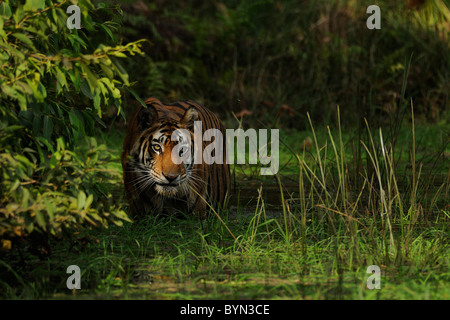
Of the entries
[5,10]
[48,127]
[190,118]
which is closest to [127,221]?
[190,118]

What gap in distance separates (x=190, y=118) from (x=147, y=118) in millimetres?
295

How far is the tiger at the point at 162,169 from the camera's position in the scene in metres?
5.06

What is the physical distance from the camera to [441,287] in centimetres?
363

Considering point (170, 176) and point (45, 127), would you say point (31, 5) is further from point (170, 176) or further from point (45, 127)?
point (170, 176)

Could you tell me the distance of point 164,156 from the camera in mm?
5082

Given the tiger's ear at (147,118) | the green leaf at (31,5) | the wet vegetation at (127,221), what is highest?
the green leaf at (31,5)

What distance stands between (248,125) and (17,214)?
721cm

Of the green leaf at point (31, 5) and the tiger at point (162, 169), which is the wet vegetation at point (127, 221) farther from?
the tiger at point (162, 169)

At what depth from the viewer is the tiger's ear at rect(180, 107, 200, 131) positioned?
5270 mm

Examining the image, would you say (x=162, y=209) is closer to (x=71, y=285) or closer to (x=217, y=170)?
(x=217, y=170)

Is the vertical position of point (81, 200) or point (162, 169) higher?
point (162, 169)

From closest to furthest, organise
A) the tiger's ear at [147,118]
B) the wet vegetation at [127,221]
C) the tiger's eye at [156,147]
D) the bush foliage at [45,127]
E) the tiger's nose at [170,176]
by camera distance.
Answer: the bush foliage at [45,127], the wet vegetation at [127,221], the tiger's nose at [170,176], the tiger's eye at [156,147], the tiger's ear at [147,118]

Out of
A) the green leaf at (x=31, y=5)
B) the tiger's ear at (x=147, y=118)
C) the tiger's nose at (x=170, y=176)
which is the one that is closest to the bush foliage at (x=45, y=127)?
the green leaf at (x=31, y=5)
